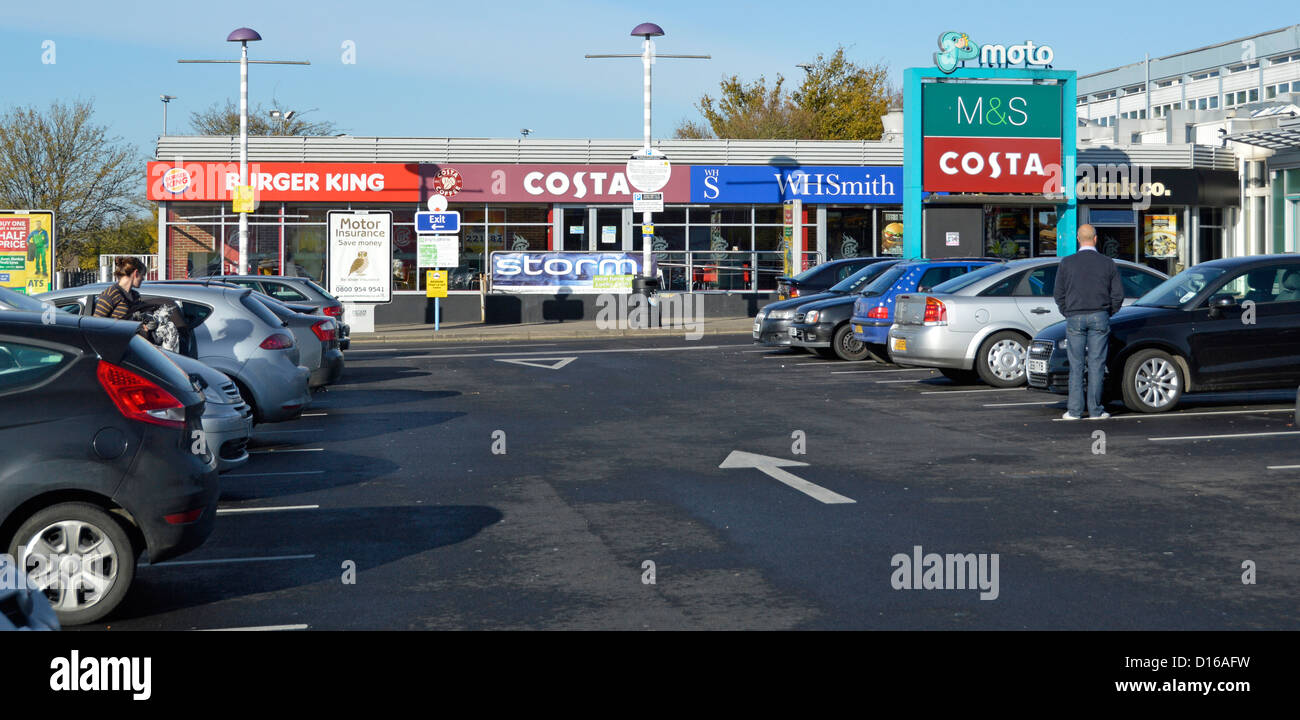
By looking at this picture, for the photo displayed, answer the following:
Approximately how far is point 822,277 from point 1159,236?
843 inches

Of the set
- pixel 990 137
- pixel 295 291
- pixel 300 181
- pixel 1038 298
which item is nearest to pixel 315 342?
pixel 295 291

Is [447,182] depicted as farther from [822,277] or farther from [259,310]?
[259,310]

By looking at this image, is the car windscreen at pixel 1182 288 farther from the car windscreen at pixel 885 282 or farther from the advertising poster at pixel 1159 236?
the advertising poster at pixel 1159 236

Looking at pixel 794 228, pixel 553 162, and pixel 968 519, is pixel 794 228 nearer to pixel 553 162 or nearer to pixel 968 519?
pixel 553 162

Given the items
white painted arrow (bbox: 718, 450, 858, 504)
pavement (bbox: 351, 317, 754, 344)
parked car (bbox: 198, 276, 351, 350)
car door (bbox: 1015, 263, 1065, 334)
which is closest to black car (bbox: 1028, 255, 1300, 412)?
car door (bbox: 1015, 263, 1065, 334)

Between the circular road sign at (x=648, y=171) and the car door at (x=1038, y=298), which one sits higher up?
the circular road sign at (x=648, y=171)

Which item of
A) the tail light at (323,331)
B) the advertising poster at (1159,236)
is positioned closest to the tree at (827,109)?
the advertising poster at (1159,236)

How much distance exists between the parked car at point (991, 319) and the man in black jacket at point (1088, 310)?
3186 mm

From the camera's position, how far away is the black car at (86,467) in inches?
249

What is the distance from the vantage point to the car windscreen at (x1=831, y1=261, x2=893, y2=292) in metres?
22.9

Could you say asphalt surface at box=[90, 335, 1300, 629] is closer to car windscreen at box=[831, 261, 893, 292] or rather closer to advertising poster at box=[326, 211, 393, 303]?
car windscreen at box=[831, 261, 893, 292]

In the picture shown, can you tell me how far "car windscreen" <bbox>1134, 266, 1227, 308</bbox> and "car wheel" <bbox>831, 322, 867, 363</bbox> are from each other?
7.53 metres
